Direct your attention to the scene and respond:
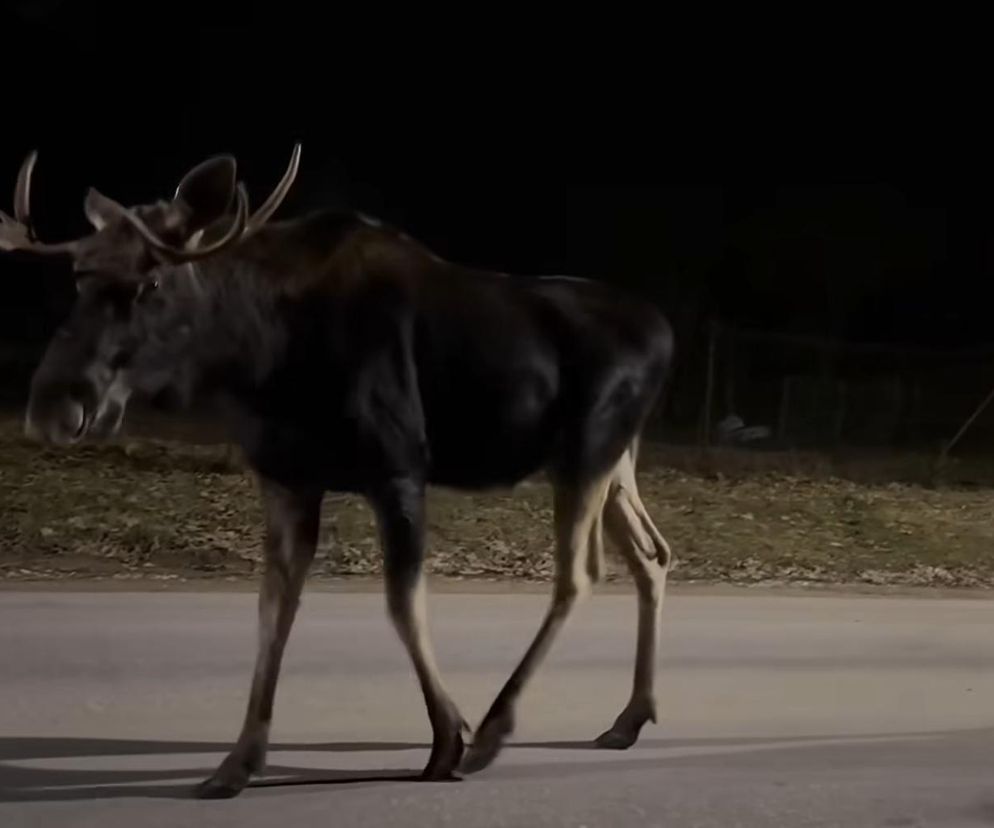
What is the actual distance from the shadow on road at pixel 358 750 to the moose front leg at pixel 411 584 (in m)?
0.21

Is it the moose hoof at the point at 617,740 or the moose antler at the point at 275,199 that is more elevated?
the moose antler at the point at 275,199

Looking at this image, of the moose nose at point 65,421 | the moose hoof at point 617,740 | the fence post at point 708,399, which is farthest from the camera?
the fence post at point 708,399

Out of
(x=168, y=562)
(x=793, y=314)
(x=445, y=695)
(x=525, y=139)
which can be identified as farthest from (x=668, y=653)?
(x=793, y=314)

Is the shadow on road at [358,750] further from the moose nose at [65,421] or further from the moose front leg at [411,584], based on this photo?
the moose nose at [65,421]

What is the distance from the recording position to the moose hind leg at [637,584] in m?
4.12

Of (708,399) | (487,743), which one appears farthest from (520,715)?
(708,399)

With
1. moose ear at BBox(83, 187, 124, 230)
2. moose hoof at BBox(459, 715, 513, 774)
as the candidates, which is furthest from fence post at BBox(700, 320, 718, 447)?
moose ear at BBox(83, 187, 124, 230)

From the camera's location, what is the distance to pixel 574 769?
3869 millimetres

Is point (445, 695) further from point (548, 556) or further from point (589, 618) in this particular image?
point (548, 556)

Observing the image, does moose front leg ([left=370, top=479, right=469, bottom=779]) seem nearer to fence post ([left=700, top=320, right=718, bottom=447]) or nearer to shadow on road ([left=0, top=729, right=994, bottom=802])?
shadow on road ([left=0, top=729, right=994, bottom=802])

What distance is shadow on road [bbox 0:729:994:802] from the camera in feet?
12.0

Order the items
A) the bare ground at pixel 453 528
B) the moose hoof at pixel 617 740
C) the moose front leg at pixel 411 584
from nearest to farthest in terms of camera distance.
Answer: the moose front leg at pixel 411 584 < the moose hoof at pixel 617 740 < the bare ground at pixel 453 528

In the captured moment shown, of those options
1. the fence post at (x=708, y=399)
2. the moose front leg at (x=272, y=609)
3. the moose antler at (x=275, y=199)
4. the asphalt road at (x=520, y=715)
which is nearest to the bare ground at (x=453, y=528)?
the fence post at (x=708, y=399)

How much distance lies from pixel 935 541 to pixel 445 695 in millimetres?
6085
